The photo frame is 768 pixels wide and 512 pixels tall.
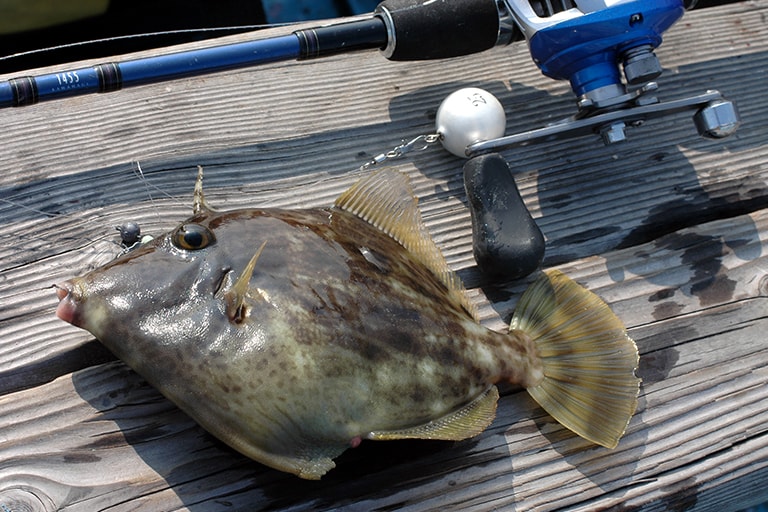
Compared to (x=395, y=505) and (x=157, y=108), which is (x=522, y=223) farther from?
(x=157, y=108)

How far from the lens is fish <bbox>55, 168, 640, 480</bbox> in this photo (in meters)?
1.40

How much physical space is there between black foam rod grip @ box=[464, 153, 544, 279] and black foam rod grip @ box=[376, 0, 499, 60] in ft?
1.88

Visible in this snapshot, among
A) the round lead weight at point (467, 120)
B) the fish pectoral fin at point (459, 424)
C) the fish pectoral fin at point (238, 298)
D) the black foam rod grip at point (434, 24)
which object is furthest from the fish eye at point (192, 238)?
the black foam rod grip at point (434, 24)

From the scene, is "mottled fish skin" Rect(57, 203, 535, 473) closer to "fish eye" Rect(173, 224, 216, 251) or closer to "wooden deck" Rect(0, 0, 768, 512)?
"fish eye" Rect(173, 224, 216, 251)

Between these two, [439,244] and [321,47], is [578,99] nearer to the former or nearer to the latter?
[439,244]

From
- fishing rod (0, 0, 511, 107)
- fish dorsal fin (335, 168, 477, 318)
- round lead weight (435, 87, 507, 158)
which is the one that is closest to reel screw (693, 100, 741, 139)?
round lead weight (435, 87, 507, 158)

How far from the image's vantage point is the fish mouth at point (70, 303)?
1446mm

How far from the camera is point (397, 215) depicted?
191cm

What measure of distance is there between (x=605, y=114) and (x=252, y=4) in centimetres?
285

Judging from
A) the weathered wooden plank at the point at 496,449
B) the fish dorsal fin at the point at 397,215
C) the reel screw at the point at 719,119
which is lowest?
the weathered wooden plank at the point at 496,449

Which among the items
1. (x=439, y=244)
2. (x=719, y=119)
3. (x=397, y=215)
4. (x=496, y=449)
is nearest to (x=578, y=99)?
(x=719, y=119)

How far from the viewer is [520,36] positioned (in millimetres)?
2502

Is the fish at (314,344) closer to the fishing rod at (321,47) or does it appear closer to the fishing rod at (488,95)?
the fishing rod at (488,95)

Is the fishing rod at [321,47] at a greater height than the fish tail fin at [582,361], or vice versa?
the fishing rod at [321,47]
